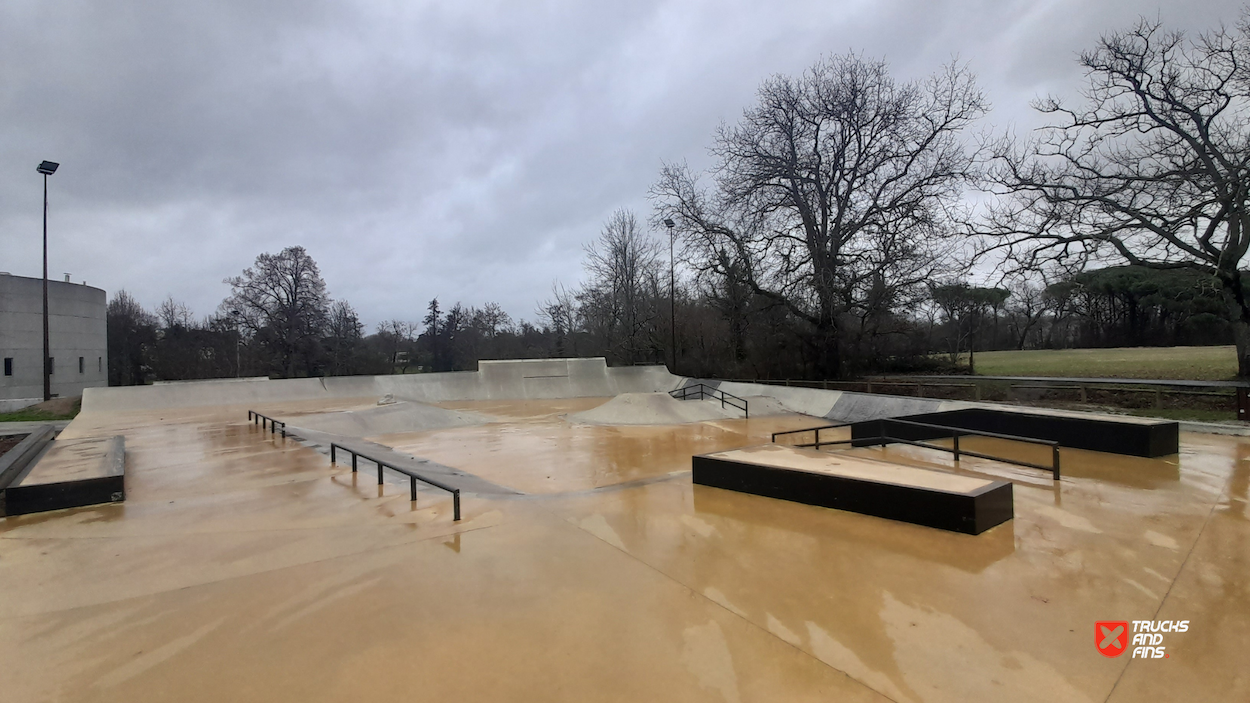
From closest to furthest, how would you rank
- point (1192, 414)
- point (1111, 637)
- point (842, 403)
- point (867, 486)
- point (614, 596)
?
1. point (1111, 637)
2. point (614, 596)
3. point (867, 486)
4. point (1192, 414)
5. point (842, 403)

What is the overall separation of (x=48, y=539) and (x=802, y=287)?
2178 centimetres

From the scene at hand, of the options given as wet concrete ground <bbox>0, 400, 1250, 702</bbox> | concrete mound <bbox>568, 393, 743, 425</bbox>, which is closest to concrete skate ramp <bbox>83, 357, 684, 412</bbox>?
concrete mound <bbox>568, 393, 743, 425</bbox>

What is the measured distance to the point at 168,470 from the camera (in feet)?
30.5

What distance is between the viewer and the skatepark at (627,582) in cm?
305

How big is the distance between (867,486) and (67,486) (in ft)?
31.6

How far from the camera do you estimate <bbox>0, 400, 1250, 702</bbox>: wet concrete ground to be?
3.02 meters

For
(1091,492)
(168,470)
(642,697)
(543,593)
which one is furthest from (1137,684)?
(168,470)

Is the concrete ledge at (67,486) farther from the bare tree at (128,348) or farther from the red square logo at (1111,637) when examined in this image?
the bare tree at (128,348)

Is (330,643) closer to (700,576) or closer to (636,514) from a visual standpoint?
(700,576)

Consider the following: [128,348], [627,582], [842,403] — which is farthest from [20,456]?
[128,348]

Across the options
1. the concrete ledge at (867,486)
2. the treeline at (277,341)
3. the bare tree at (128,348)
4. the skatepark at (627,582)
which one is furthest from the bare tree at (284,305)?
the concrete ledge at (867,486)

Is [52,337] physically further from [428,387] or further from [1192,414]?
[1192,414]

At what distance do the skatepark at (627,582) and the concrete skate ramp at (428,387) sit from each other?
46.8ft

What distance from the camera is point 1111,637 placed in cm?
340
